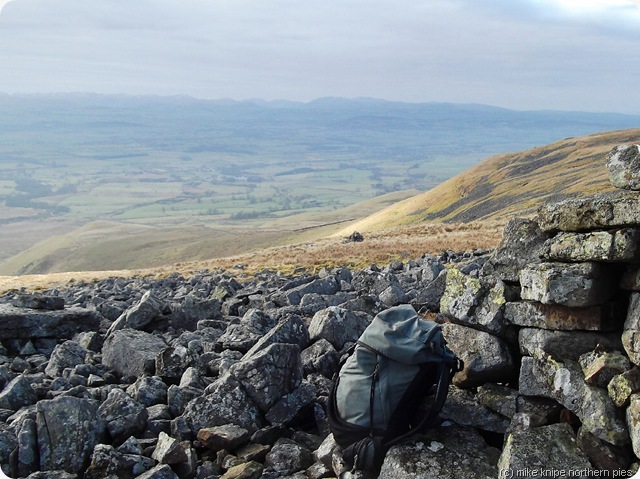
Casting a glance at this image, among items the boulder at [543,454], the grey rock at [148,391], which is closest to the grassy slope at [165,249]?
the grey rock at [148,391]

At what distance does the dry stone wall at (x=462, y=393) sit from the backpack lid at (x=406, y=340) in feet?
3.64

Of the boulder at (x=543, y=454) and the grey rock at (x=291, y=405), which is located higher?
the boulder at (x=543, y=454)

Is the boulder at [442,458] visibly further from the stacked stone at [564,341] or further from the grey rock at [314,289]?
the grey rock at [314,289]

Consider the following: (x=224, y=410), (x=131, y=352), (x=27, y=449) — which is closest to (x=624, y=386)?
(x=224, y=410)

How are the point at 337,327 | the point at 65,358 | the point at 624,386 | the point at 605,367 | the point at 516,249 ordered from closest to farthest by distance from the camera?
the point at 624,386 → the point at 605,367 → the point at 516,249 → the point at 337,327 → the point at 65,358

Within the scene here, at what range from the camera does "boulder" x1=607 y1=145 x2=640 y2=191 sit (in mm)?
8289

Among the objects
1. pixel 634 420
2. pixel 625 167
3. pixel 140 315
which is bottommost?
pixel 140 315

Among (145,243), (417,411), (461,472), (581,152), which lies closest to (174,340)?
(417,411)

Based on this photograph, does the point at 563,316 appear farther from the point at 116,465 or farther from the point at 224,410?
the point at 116,465

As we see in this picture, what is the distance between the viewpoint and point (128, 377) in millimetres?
12562

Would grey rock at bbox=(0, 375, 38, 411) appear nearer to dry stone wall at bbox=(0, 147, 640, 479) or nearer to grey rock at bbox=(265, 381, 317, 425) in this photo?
dry stone wall at bbox=(0, 147, 640, 479)

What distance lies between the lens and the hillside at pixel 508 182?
114 meters

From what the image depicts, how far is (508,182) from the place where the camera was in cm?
14125

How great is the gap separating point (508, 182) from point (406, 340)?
141 m
